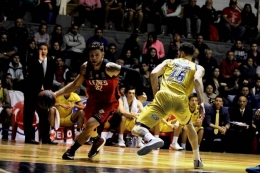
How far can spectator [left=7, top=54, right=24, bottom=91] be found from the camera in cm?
1360

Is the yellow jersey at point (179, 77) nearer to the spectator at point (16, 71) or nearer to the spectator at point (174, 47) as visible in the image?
the spectator at point (16, 71)

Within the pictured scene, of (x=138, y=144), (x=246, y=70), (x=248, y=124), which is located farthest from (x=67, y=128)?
(x=246, y=70)

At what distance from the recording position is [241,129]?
14148mm

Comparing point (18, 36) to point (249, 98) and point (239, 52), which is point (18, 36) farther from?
point (239, 52)

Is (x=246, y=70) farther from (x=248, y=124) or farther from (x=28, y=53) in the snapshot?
(x=28, y=53)

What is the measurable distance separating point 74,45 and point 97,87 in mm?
7934

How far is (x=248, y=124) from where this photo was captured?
14320mm

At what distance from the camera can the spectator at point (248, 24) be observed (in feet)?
61.9

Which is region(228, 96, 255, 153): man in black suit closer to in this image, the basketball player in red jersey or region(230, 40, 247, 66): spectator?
region(230, 40, 247, 66): spectator

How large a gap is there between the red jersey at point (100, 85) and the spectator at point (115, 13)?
30.7ft

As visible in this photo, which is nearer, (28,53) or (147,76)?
(28,53)

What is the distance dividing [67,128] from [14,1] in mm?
4659

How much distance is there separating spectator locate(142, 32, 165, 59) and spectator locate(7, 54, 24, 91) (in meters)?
3.75

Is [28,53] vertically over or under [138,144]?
over
